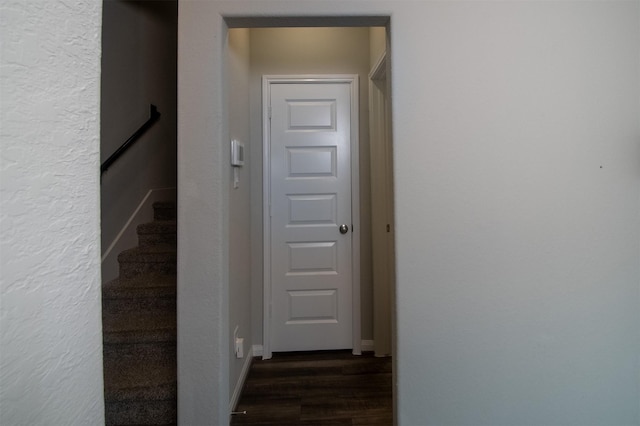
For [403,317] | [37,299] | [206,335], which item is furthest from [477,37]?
[206,335]

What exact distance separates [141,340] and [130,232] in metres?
1.13

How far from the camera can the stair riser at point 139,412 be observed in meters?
1.50

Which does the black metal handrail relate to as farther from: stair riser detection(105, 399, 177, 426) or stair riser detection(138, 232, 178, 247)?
stair riser detection(105, 399, 177, 426)

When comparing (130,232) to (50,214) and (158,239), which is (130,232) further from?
(50,214)

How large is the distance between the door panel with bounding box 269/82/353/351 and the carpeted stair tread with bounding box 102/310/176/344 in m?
0.81

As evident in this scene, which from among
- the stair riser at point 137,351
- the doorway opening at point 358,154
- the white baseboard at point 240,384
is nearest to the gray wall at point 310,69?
the doorway opening at point 358,154

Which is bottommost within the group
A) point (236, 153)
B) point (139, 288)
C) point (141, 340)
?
point (141, 340)

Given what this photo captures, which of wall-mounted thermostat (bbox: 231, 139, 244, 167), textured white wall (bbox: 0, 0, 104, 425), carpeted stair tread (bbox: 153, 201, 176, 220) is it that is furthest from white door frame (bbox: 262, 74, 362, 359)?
textured white wall (bbox: 0, 0, 104, 425)

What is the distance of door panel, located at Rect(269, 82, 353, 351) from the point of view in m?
2.38

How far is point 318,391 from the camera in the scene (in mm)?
1934

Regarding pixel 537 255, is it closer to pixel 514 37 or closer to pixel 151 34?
pixel 514 37

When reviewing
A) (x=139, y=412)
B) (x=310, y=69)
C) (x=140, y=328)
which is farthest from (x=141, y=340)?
(x=310, y=69)

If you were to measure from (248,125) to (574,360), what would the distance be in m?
2.37

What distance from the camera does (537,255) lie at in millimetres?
1315
